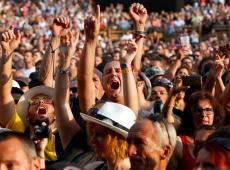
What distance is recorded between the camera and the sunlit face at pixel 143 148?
14.9ft

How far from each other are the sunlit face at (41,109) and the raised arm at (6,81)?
156 millimetres

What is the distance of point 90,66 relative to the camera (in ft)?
19.7

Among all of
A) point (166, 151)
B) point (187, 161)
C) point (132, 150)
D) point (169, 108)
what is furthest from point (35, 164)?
point (169, 108)

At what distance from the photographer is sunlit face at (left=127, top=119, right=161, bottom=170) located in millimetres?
4535

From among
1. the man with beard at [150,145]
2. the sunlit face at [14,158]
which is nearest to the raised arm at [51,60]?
the man with beard at [150,145]

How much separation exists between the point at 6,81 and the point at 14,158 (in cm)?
218

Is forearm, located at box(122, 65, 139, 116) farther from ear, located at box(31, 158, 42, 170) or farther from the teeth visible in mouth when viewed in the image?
ear, located at box(31, 158, 42, 170)

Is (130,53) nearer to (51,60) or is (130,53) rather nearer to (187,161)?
(187,161)

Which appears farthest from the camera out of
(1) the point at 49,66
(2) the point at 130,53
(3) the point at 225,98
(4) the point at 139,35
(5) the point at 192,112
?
(1) the point at 49,66

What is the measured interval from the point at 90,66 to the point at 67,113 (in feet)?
1.60


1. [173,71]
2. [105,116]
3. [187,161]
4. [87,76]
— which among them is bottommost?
[173,71]

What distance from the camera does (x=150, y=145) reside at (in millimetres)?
4562

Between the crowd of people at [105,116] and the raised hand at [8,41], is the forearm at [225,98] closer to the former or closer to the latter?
the crowd of people at [105,116]

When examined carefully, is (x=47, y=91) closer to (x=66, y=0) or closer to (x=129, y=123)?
(x=129, y=123)
